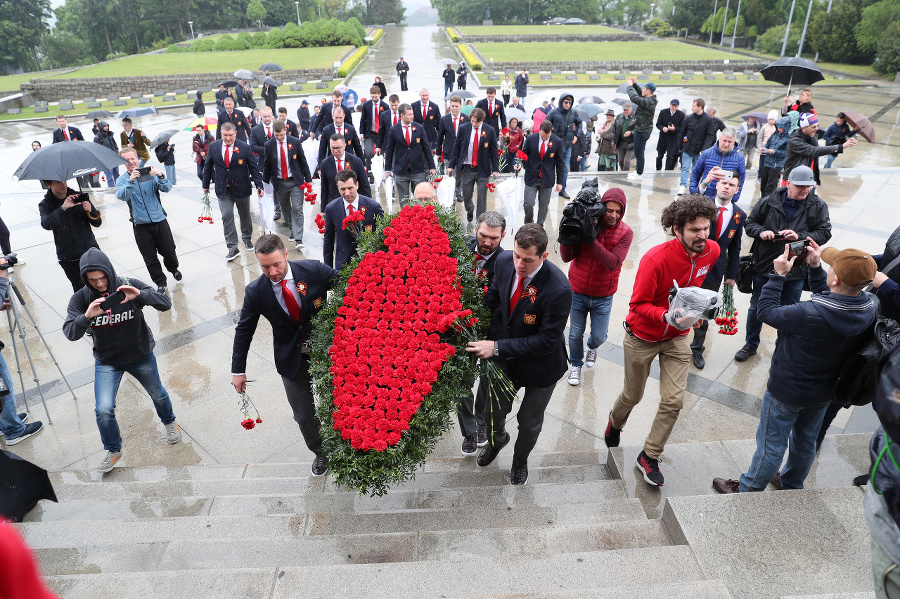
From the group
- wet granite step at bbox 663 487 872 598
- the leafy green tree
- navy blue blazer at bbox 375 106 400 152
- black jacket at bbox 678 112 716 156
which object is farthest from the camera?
the leafy green tree

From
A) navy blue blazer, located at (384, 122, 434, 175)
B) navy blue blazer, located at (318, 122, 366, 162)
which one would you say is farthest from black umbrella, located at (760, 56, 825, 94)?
navy blue blazer, located at (318, 122, 366, 162)

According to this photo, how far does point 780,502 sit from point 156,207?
7669 millimetres

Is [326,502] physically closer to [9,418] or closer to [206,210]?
[9,418]

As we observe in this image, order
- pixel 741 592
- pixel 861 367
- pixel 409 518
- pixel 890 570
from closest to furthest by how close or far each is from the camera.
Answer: pixel 890 570, pixel 741 592, pixel 861 367, pixel 409 518

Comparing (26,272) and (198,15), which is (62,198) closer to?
(26,272)

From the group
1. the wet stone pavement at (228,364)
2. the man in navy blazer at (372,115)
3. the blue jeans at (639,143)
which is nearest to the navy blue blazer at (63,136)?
the wet stone pavement at (228,364)

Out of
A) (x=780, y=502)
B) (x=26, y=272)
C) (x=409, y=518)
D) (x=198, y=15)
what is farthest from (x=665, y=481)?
(x=198, y=15)

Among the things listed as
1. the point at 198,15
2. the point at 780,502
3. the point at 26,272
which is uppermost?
the point at 198,15

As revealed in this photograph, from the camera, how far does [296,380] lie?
4320mm

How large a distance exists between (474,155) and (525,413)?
612 centimetres

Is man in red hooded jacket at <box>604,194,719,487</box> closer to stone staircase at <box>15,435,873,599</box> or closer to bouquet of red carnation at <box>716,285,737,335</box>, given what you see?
stone staircase at <box>15,435,873,599</box>

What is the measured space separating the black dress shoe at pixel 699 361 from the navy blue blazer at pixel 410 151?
5482mm

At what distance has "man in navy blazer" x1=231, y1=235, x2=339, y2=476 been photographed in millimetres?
4164

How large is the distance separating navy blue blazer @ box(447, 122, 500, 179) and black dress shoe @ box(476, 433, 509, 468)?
593cm
